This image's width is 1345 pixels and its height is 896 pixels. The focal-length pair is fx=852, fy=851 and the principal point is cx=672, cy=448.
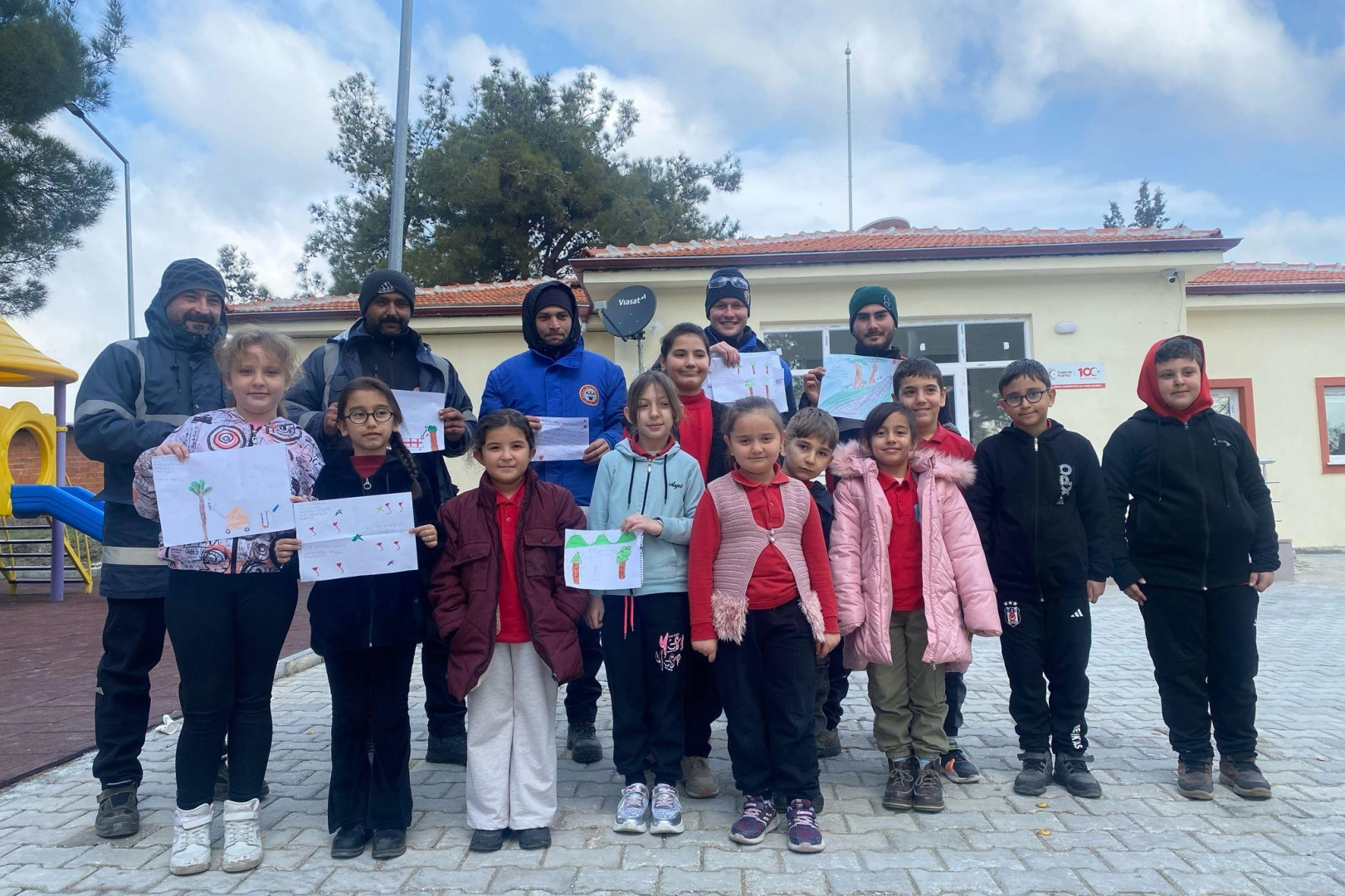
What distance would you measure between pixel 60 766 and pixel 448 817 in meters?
2.31

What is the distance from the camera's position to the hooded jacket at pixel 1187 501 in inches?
152

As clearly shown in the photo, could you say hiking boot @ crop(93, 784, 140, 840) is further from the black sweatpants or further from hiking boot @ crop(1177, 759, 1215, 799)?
hiking boot @ crop(1177, 759, 1215, 799)

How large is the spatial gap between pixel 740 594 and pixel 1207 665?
2.28 m

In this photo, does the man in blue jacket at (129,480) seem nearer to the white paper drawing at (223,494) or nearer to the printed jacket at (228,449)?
the printed jacket at (228,449)

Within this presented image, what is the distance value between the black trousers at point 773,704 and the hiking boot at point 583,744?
1.13 m

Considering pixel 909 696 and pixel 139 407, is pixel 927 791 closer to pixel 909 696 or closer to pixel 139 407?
pixel 909 696

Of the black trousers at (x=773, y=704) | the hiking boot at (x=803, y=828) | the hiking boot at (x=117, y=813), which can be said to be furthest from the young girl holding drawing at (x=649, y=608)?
the hiking boot at (x=117, y=813)

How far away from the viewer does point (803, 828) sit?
3.28m

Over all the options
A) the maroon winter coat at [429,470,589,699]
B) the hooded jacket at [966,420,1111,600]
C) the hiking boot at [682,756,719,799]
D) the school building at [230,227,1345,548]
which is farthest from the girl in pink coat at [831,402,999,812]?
the school building at [230,227,1345,548]

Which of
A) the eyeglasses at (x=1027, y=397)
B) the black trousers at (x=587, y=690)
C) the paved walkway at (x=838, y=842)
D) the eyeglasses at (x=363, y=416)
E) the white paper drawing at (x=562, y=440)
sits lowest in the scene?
the paved walkway at (x=838, y=842)

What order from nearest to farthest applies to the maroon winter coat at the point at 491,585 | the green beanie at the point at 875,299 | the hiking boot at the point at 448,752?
the maroon winter coat at the point at 491,585, the hiking boot at the point at 448,752, the green beanie at the point at 875,299

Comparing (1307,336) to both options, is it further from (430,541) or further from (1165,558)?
(430,541)

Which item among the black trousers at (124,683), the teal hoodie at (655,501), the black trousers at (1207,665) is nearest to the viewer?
the black trousers at (124,683)

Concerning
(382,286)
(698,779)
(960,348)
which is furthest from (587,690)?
(960,348)
